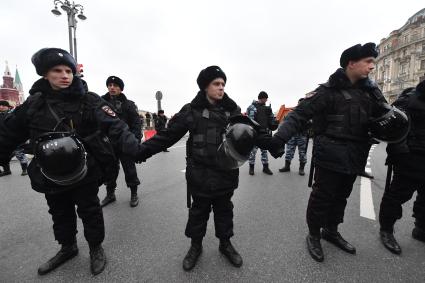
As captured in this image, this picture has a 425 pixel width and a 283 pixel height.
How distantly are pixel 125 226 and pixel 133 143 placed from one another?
158cm

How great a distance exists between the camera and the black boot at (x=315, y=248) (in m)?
2.23

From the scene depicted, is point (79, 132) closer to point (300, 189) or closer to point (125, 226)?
point (125, 226)

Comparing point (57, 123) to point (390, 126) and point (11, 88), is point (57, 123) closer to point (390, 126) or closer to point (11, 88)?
point (390, 126)

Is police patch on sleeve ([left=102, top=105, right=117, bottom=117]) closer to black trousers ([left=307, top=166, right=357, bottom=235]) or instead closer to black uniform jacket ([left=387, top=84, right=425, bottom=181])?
black trousers ([left=307, top=166, right=357, bottom=235])

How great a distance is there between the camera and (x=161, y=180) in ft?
17.3

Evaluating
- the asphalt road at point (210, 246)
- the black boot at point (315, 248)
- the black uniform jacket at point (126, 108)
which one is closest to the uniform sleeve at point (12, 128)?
the asphalt road at point (210, 246)

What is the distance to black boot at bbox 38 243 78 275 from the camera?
6.87 feet

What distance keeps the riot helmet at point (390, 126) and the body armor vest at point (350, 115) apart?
9 centimetres

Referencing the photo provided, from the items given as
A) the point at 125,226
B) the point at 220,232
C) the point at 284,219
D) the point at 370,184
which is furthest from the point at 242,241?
the point at 370,184

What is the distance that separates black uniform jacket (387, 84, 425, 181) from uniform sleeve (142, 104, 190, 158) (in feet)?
6.68

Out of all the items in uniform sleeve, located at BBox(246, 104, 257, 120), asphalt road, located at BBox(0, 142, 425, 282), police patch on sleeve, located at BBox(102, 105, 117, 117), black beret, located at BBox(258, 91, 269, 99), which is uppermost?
black beret, located at BBox(258, 91, 269, 99)

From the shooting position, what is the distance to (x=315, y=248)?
7.65 ft

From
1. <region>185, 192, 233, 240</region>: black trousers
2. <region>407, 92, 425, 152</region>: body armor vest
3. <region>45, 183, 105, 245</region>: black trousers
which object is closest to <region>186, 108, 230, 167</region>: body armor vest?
<region>185, 192, 233, 240</region>: black trousers

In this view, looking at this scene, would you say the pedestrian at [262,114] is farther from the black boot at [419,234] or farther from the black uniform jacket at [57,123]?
the black uniform jacket at [57,123]
